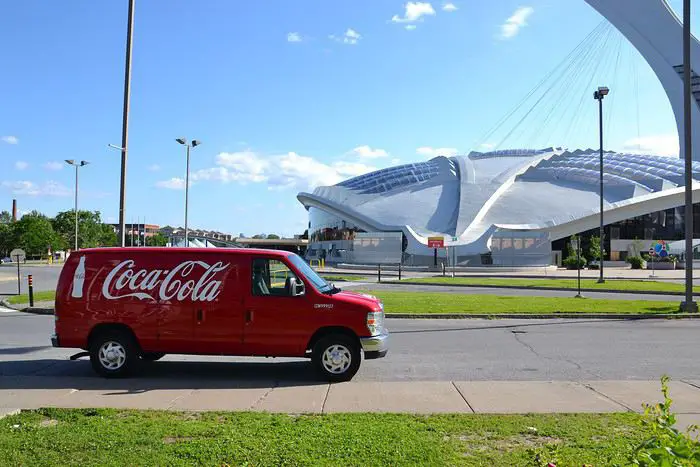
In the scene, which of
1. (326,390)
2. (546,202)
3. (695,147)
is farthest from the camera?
(695,147)

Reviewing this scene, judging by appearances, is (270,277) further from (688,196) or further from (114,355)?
(688,196)

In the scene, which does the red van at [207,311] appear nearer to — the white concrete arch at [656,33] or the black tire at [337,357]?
the black tire at [337,357]

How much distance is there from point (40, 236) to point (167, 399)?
303 feet

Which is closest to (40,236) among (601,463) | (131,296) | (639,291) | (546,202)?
(546,202)

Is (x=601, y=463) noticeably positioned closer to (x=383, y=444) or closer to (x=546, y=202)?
(x=383, y=444)

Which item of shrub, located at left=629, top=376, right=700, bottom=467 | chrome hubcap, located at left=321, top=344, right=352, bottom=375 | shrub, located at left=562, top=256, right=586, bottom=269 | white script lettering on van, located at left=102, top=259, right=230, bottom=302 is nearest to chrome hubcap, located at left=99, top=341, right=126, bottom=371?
white script lettering on van, located at left=102, top=259, right=230, bottom=302

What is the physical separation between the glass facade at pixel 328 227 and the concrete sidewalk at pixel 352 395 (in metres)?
65.8

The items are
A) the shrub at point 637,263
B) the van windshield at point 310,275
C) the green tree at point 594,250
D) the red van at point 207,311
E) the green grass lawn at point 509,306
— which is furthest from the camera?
the green tree at point 594,250

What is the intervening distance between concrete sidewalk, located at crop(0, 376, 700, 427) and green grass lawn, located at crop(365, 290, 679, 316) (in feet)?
33.5

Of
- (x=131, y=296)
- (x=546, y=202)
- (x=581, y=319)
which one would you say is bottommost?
(x=581, y=319)

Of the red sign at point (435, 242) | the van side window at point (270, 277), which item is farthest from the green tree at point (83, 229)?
the van side window at point (270, 277)

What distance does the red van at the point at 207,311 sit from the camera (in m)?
8.77

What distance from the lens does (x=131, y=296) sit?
8.98 meters

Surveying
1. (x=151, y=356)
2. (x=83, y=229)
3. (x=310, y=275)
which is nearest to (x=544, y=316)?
(x=310, y=275)
